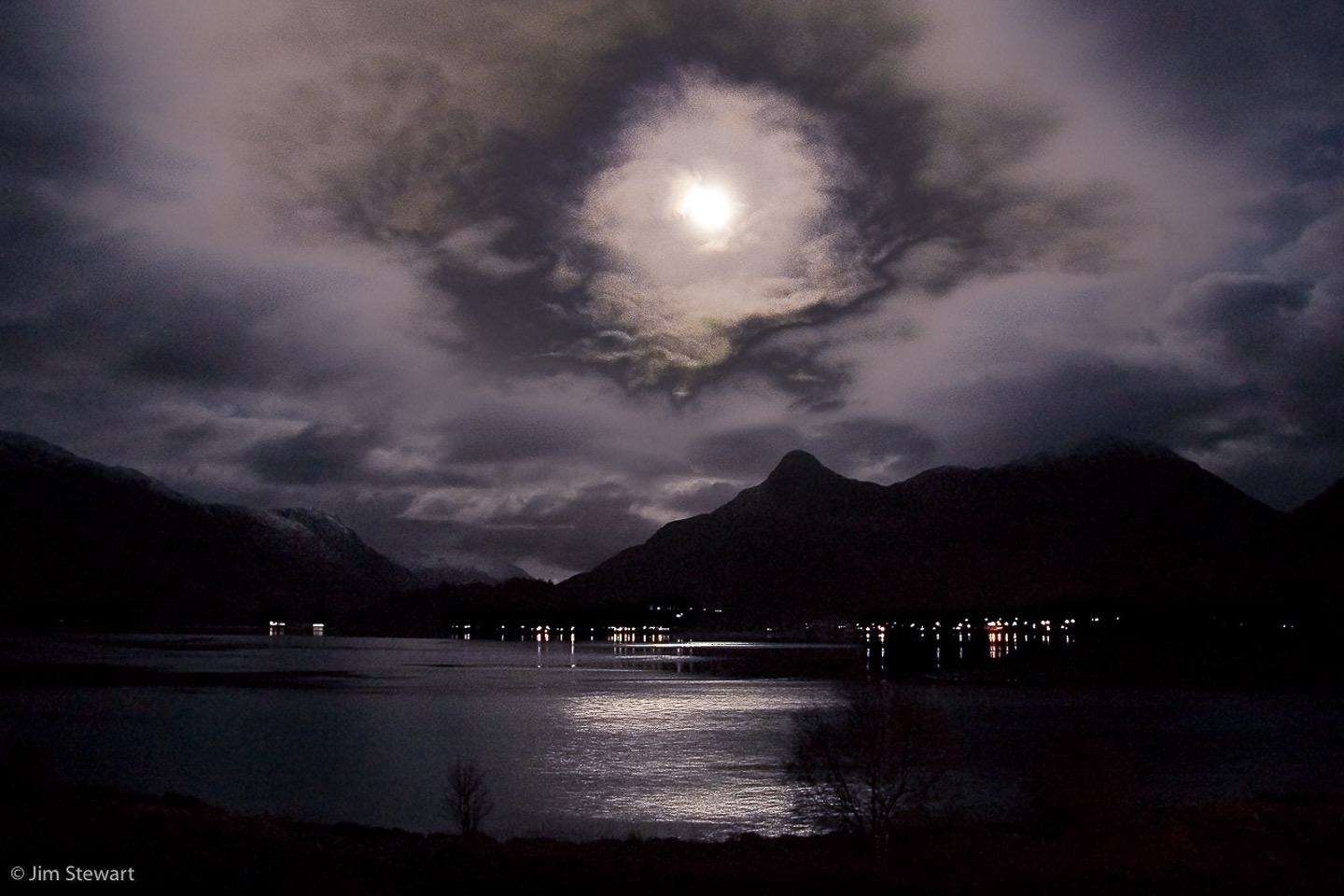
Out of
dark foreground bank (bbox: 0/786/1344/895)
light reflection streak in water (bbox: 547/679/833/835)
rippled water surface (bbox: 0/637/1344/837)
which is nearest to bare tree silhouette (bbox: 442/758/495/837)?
rippled water surface (bbox: 0/637/1344/837)

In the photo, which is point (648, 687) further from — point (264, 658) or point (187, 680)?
point (264, 658)

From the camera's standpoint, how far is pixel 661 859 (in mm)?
25625

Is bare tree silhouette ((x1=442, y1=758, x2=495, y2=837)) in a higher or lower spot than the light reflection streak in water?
higher

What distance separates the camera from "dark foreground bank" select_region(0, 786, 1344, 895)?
66.2ft

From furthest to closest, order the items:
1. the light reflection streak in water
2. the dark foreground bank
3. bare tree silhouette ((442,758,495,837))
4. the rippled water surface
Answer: the rippled water surface < the light reflection streak in water < bare tree silhouette ((442,758,495,837)) < the dark foreground bank

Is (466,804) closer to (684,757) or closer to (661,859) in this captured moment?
(661,859)

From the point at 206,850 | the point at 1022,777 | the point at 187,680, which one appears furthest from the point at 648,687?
the point at 206,850

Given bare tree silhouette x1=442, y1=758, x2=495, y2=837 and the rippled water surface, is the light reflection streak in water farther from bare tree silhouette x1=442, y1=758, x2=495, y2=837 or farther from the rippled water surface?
bare tree silhouette x1=442, y1=758, x2=495, y2=837

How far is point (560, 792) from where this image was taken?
152ft

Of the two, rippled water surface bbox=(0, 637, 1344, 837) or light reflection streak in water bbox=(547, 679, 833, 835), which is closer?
light reflection streak in water bbox=(547, 679, 833, 835)

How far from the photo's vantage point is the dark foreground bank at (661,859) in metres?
20.2

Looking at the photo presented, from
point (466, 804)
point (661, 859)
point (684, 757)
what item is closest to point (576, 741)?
point (684, 757)

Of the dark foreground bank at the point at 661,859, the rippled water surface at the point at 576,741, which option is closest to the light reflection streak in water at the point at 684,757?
the rippled water surface at the point at 576,741

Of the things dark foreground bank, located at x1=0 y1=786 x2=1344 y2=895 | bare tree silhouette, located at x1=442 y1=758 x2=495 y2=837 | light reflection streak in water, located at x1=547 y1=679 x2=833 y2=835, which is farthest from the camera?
light reflection streak in water, located at x1=547 y1=679 x2=833 y2=835
